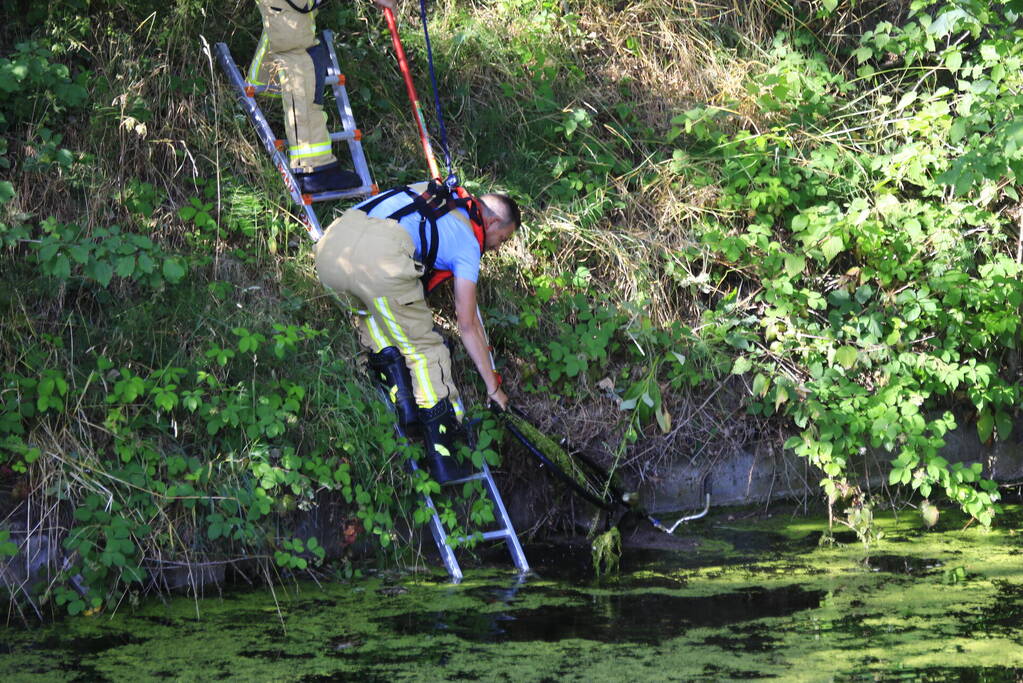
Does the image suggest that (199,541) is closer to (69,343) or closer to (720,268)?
(69,343)

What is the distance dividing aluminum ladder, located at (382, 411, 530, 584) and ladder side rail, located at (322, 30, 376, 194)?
1.47 metres

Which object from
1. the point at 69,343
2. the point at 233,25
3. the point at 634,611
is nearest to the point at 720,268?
the point at 634,611

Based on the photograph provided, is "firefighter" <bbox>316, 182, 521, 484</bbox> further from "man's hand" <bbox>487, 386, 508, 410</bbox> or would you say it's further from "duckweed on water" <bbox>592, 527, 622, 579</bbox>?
"duckweed on water" <bbox>592, 527, 622, 579</bbox>

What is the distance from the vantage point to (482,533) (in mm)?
5953

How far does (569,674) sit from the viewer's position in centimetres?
462

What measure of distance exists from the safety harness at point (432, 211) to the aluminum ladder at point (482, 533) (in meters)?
0.68

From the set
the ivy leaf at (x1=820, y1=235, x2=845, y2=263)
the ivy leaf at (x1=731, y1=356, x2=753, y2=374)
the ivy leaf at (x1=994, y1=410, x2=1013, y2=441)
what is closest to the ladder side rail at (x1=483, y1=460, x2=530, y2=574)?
the ivy leaf at (x1=731, y1=356, x2=753, y2=374)

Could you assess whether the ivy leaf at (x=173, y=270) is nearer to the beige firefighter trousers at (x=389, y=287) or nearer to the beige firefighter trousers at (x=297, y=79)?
the beige firefighter trousers at (x=389, y=287)

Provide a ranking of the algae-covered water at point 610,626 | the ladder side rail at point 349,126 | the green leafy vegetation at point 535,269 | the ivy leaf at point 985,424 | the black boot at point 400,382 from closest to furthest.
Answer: the algae-covered water at point 610,626 < the green leafy vegetation at point 535,269 < the black boot at point 400,382 < the ladder side rail at point 349,126 < the ivy leaf at point 985,424

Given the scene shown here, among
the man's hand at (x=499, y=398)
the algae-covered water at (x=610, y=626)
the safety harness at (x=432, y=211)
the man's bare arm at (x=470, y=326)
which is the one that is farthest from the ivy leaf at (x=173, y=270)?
the man's hand at (x=499, y=398)

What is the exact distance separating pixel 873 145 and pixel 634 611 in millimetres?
4075

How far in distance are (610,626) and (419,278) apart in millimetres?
1890

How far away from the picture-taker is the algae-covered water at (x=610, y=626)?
4.66 metres

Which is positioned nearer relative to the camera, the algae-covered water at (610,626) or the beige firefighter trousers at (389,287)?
the algae-covered water at (610,626)
